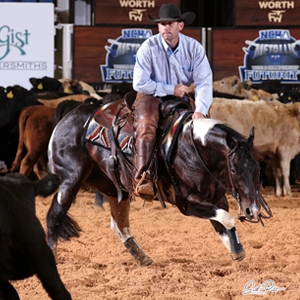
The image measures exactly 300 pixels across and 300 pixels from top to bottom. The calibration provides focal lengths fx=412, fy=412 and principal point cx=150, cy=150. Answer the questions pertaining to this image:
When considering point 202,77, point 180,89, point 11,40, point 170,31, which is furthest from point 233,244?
point 11,40

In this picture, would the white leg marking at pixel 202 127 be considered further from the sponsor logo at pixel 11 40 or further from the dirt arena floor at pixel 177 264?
the sponsor logo at pixel 11 40

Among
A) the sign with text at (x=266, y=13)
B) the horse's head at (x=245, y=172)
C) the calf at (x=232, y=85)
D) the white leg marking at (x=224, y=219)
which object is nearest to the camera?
the horse's head at (x=245, y=172)

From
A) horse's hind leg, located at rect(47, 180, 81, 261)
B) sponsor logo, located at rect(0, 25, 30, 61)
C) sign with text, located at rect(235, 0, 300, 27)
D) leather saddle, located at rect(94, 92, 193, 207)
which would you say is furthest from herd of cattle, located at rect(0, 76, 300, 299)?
leather saddle, located at rect(94, 92, 193, 207)

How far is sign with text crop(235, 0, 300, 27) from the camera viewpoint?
34.4 feet

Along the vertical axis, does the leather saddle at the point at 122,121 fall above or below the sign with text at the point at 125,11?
below

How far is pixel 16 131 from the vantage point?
8.52 meters

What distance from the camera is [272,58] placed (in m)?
10.4

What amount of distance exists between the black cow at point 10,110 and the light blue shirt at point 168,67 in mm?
5546

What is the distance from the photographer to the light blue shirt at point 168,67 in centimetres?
342

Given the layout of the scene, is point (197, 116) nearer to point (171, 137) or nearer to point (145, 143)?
point (171, 137)

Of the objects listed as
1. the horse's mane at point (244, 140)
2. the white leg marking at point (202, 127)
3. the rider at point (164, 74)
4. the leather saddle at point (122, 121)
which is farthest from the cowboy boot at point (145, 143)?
the horse's mane at point (244, 140)

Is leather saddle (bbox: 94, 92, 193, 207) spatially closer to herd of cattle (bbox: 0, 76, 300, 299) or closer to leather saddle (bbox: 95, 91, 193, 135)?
leather saddle (bbox: 95, 91, 193, 135)

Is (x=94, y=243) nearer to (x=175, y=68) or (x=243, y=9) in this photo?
(x=175, y=68)

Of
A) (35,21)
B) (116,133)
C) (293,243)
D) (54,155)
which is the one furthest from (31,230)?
(35,21)
